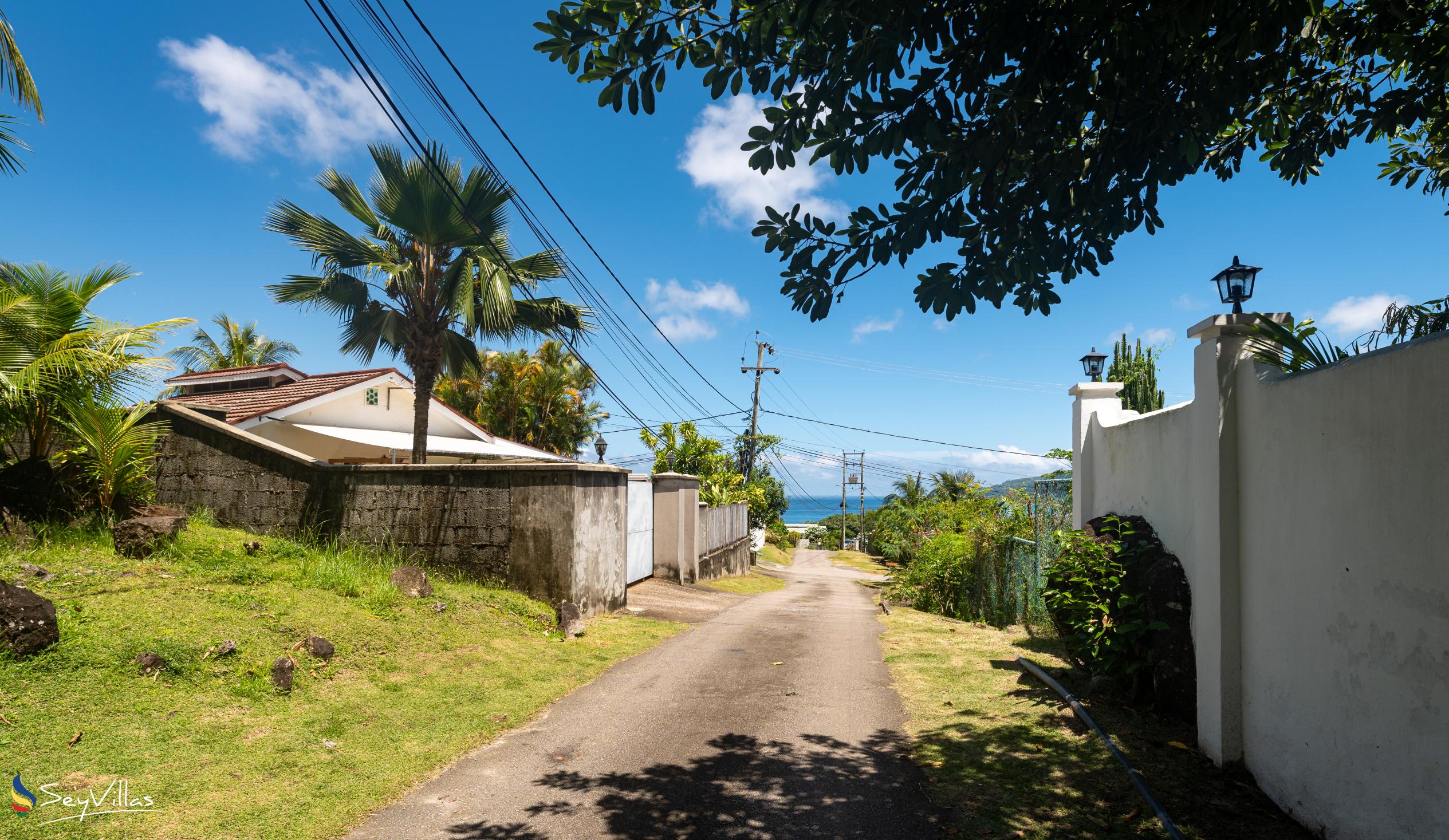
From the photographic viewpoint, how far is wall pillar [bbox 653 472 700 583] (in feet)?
52.0

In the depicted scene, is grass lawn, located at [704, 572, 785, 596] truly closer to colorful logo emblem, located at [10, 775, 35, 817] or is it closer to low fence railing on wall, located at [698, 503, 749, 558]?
low fence railing on wall, located at [698, 503, 749, 558]

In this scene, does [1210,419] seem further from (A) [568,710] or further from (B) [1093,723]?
(A) [568,710]

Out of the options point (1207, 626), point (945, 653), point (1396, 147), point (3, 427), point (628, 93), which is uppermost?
point (1396, 147)

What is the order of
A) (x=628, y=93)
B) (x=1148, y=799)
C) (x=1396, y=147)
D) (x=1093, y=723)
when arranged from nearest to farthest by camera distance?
(x=628, y=93) < (x=1148, y=799) < (x=1093, y=723) < (x=1396, y=147)

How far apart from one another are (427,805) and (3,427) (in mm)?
7468

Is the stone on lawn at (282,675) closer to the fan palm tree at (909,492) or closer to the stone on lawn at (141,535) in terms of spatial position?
the stone on lawn at (141,535)

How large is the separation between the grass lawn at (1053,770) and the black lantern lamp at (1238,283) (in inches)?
126

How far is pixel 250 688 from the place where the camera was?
219 inches

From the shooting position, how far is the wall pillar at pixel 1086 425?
9117 millimetres

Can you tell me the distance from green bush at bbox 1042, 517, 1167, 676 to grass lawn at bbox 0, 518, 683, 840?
15.4 feet

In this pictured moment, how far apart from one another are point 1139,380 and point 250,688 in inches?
690

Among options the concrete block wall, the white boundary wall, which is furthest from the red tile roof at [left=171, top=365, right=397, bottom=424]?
the white boundary wall

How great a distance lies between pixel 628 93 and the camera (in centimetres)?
395

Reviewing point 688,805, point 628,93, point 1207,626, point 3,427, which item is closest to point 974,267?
point 628,93
